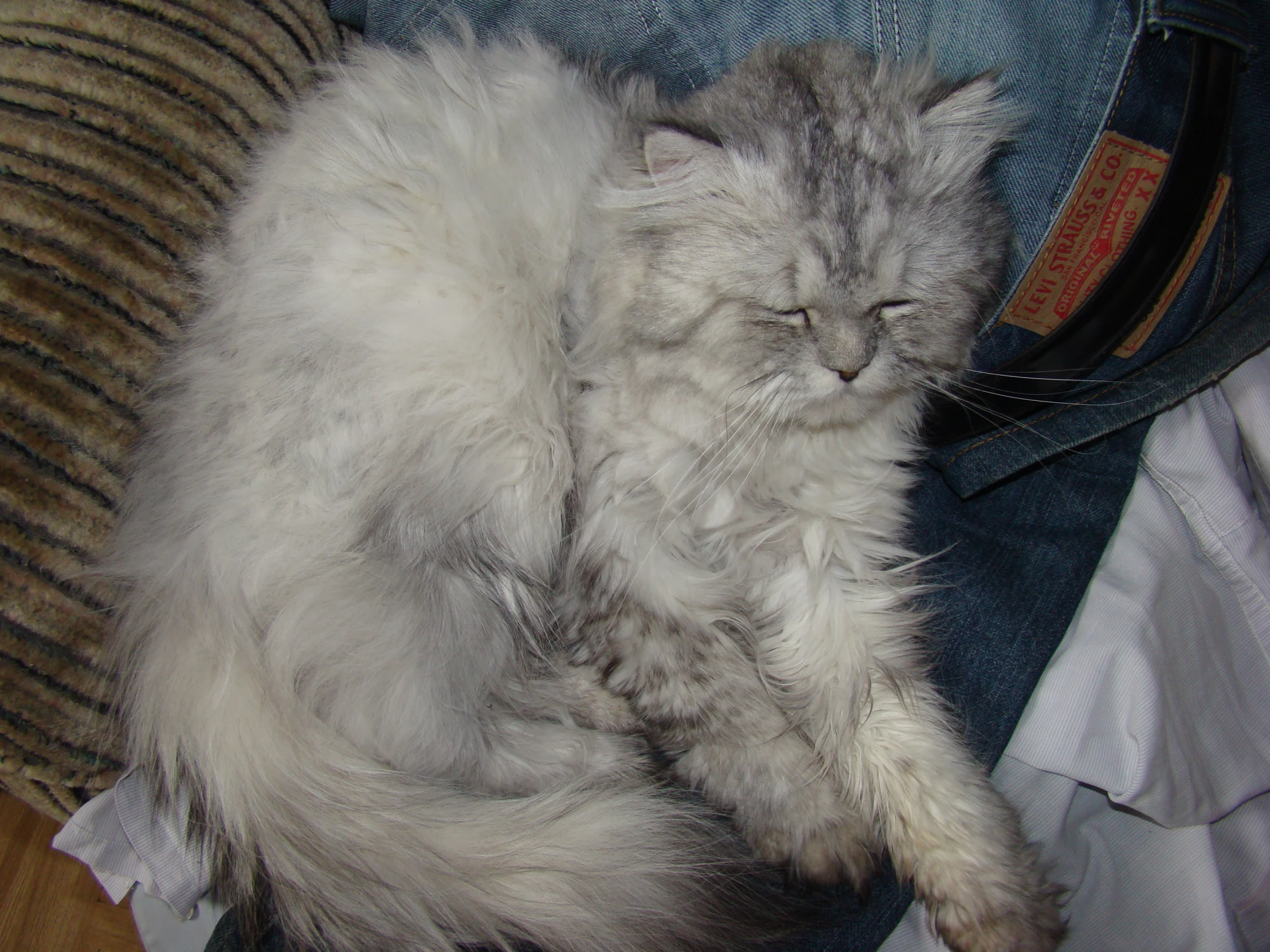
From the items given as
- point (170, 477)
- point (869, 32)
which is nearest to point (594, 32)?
point (869, 32)

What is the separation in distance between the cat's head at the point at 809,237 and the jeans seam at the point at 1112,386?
0.22 metres

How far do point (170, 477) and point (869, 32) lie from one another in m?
1.15

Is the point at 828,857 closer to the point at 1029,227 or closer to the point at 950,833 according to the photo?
the point at 950,833

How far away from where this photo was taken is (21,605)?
1.01 meters

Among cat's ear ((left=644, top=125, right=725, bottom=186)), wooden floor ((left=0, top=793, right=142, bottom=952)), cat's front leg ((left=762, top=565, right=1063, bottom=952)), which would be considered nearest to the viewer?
cat's ear ((left=644, top=125, right=725, bottom=186))

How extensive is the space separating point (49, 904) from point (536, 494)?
3.48 ft

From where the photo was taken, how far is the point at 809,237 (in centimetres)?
89

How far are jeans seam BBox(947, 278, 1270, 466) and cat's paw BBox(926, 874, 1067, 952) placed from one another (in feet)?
2.03

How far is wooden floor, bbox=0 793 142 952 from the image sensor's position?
1.18 meters

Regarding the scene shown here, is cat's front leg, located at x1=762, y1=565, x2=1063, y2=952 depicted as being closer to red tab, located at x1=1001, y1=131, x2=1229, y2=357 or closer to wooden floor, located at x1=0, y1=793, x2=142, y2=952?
red tab, located at x1=1001, y1=131, x2=1229, y2=357

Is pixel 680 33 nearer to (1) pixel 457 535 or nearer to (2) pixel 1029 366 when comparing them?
(2) pixel 1029 366

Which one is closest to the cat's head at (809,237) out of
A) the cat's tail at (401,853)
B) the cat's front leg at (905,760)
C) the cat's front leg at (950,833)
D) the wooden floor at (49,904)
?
the cat's front leg at (905,760)

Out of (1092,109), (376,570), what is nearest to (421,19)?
(376,570)

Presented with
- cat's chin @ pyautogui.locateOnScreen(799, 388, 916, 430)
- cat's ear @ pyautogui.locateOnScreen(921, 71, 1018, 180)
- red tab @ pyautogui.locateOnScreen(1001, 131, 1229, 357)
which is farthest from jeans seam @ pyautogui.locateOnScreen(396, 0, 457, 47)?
red tab @ pyautogui.locateOnScreen(1001, 131, 1229, 357)
